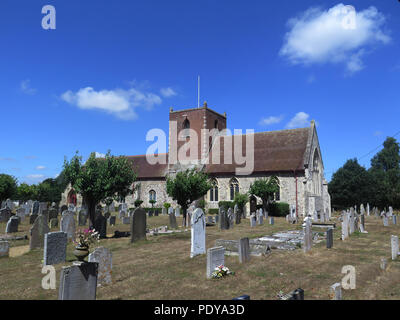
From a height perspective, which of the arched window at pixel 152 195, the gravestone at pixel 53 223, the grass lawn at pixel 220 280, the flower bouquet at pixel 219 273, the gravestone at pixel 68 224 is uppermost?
the arched window at pixel 152 195

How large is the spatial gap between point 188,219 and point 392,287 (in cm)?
1429

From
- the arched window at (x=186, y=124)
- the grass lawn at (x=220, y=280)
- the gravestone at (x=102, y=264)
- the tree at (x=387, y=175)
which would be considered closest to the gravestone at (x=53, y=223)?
the grass lawn at (x=220, y=280)

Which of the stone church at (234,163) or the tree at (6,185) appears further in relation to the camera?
the tree at (6,185)

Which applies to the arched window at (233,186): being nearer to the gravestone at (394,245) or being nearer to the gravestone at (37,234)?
the gravestone at (37,234)

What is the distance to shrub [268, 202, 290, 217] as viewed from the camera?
2723cm

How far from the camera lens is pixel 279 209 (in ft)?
89.8

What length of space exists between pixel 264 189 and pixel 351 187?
19.6 meters

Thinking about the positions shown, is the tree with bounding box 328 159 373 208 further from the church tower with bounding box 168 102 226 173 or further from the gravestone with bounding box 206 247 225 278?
the gravestone with bounding box 206 247 225 278

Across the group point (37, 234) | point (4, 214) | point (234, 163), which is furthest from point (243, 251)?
point (234, 163)

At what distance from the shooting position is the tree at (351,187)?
1522 inches

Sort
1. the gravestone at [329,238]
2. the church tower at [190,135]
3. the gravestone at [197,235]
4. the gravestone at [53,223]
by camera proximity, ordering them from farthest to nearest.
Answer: the church tower at [190,135] < the gravestone at [53,223] < the gravestone at [329,238] < the gravestone at [197,235]

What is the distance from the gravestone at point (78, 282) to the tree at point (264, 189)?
22.0 meters
